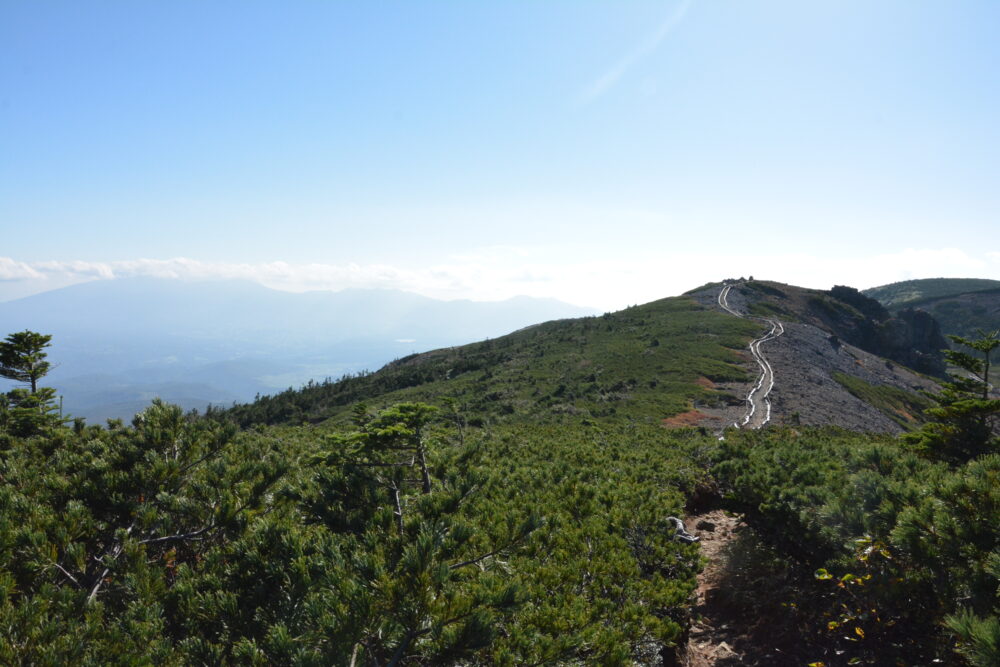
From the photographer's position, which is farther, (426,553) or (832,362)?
(832,362)

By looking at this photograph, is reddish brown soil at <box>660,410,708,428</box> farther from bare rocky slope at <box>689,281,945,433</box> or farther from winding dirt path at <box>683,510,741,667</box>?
winding dirt path at <box>683,510,741,667</box>

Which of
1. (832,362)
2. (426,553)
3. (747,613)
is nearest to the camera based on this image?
(426,553)

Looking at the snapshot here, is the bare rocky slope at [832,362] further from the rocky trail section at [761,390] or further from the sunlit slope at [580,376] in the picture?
the sunlit slope at [580,376]

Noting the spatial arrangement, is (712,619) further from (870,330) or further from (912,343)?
(912,343)

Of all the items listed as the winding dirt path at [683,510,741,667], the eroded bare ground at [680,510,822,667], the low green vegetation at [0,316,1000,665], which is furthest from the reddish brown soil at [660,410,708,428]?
the eroded bare ground at [680,510,822,667]

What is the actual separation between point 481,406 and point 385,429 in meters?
33.8

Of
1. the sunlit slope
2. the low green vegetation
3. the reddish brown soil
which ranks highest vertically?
the low green vegetation

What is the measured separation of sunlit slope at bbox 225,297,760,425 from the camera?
3788 cm

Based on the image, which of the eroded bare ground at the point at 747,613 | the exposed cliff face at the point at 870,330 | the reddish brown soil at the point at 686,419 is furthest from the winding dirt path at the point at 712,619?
the exposed cliff face at the point at 870,330

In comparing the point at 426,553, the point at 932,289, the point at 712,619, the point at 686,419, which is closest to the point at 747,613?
the point at 712,619

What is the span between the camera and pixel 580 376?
4716 cm

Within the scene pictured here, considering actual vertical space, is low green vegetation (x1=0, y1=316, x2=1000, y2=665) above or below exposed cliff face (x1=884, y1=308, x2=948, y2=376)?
above

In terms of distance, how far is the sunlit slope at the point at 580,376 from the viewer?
37875mm

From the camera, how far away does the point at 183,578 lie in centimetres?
363
